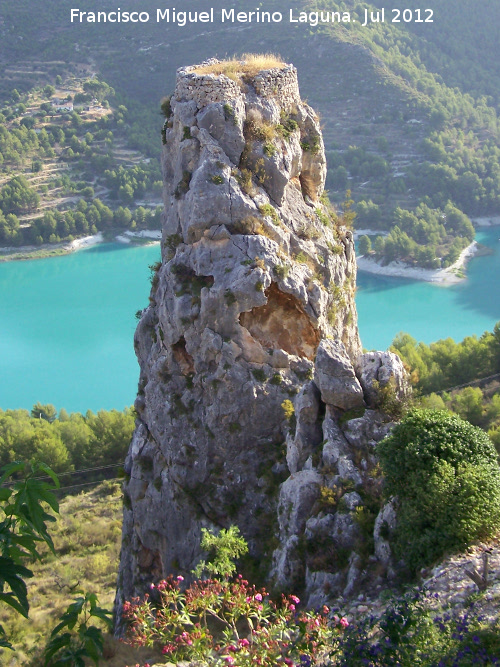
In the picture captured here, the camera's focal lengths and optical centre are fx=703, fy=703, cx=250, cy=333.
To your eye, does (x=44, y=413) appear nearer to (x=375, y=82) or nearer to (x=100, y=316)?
(x=100, y=316)

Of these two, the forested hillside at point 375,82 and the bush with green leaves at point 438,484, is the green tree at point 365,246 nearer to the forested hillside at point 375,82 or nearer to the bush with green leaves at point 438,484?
the forested hillside at point 375,82

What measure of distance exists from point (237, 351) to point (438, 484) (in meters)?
4.36

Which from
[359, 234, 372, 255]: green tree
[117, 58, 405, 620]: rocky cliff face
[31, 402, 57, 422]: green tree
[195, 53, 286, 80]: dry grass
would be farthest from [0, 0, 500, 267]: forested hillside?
[117, 58, 405, 620]: rocky cliff face

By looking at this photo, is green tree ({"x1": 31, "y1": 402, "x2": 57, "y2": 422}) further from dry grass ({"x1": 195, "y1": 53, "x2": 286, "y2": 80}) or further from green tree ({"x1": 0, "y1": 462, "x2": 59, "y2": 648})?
green tree ({"x1": 0, "y1": 462, "x2": 59, "y2": 648})

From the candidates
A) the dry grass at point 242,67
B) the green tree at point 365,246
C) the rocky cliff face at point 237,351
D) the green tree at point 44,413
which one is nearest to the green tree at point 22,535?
the rocky cliff face at point 237,351

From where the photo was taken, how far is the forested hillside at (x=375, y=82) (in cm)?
7388

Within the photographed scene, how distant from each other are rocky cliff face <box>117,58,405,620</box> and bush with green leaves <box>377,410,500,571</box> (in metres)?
1.47

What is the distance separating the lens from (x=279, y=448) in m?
11.1

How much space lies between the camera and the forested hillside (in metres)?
73.9

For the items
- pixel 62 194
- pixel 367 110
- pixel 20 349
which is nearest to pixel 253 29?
pixel 367 110

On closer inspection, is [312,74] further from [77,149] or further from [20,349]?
[20,349]

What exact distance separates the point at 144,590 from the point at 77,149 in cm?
Answer: 7726

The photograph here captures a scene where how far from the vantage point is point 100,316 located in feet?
173

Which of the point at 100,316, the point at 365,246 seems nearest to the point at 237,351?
the point at 100,316
